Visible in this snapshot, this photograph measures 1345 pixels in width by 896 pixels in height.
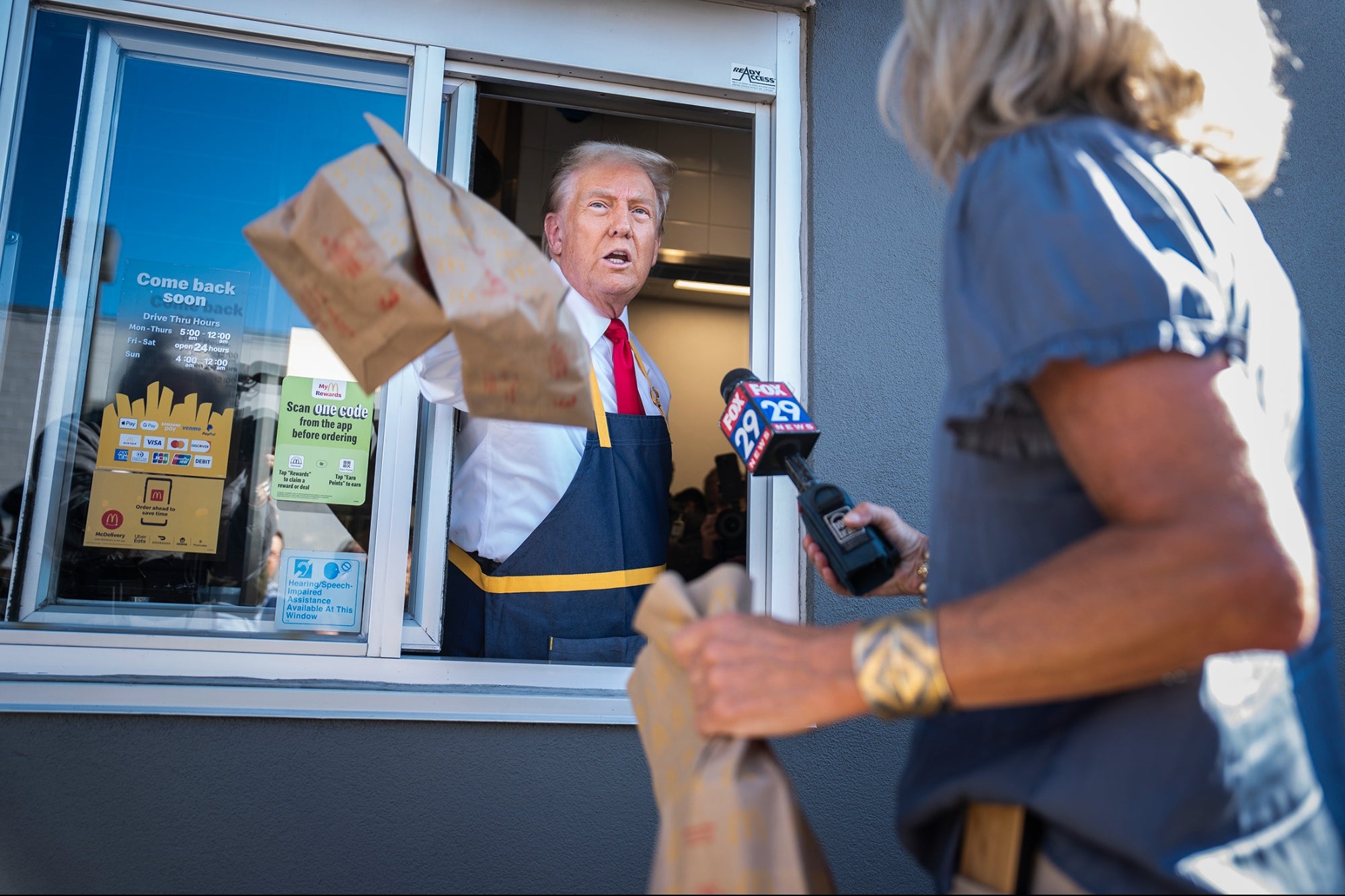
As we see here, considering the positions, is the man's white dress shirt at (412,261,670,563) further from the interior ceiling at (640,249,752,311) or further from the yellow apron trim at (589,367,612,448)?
the interior ceiling at (640,249,752,311)

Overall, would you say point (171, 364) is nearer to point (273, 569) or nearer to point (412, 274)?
point (273, 569)

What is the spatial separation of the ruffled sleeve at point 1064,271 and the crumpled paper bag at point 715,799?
1.09 feet

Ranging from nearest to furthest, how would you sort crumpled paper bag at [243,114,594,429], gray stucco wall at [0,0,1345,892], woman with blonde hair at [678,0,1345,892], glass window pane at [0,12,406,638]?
woman with blonde hair at [678,0,1345,892]
crumpled paper bag at [243,114,594,429]
gray stucco wall at [0,0,1345,892]
glass window pane at [0,12,406,638]

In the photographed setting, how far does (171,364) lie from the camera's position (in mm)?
2312

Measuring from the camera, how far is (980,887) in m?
0.98

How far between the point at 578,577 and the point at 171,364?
115cm

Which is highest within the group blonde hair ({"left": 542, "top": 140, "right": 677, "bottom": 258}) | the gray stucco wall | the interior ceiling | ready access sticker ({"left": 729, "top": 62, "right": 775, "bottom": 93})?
the interior ceiling

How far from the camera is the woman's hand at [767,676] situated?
2.95 ft

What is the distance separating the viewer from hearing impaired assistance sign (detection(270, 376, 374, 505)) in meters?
2.34

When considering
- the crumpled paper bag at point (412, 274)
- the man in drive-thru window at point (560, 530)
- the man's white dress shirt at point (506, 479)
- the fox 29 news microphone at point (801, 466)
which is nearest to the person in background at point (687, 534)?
the man in drive-thru window at point (560, 530)

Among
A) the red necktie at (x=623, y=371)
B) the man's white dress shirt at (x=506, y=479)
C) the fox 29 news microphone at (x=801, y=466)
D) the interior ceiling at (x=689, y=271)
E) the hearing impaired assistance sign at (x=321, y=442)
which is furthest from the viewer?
the interior ceiling at (x=689, y=271)

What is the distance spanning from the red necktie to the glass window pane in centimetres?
93

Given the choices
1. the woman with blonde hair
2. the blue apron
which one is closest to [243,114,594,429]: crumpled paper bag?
the woman with blonde hair

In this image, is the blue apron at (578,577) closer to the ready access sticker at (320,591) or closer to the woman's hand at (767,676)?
the ready access sticker at (320,591)
